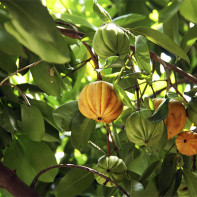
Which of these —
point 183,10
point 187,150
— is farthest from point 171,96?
point 183,10

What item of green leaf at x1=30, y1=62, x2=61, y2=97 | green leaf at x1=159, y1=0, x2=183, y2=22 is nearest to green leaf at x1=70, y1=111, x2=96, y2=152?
green leaf at x1=30, y1=62, x2=61, y2=97

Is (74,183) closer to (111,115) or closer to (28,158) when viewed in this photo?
(28,158)

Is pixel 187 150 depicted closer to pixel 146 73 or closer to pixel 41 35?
pixel 146 73

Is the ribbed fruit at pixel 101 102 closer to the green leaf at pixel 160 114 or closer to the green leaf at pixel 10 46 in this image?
the green leaf at pixel 160 114

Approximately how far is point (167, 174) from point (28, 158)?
439 millimetres

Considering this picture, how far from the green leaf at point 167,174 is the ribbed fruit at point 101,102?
0.27 m

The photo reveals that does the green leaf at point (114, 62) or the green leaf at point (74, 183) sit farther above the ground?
the green leaf at point (114, 62)

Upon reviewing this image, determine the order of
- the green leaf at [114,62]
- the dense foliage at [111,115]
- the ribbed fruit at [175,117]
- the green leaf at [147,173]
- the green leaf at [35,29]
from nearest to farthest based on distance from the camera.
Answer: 1. the green leaf at [35,29]
2. the green leaf at [114,62]
3. the dense foliage at [111,115]
4. the ribbed fruit at [175,117]
5. the green leaf at [147,173]

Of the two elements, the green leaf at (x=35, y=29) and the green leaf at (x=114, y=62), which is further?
the green leaf at (x=114, y=62)

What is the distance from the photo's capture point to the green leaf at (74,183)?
130 cm

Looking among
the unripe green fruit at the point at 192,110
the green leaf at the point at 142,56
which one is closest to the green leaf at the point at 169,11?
the green leaf at the point at 142,56

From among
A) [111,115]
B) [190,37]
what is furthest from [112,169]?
[190,37]

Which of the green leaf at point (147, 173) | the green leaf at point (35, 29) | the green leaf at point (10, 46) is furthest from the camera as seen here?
the green leaf at point (147, 173)

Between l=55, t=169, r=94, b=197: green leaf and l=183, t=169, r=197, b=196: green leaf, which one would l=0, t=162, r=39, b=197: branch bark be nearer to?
l=55, t=169, r=94, b=197: green leaf
